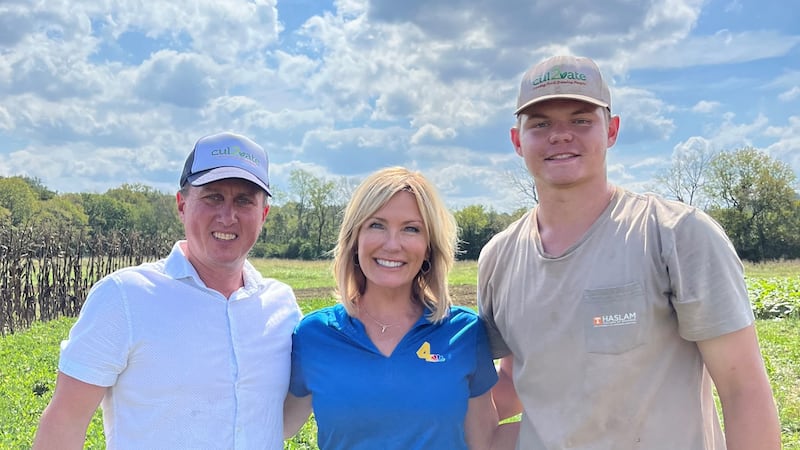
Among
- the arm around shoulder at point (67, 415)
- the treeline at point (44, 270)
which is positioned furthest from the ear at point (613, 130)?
the treeline at point (44, 270)

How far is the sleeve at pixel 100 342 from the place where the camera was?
7.45ft

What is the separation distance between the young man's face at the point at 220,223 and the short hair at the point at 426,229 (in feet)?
1.77

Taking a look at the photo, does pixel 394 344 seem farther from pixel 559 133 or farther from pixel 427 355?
pixel 559 133

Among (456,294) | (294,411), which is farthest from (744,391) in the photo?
(456,294)

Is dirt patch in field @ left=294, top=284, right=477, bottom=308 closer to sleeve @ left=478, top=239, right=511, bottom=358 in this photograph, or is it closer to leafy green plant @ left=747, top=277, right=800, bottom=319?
leafy green plant @ left=747, top=277, right=800, bottom=319

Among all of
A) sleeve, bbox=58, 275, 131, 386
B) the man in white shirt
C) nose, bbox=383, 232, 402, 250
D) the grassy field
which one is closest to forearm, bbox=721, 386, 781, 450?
nose, bbox=383, 232, 402, 250

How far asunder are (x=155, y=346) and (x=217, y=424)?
1.29 ft

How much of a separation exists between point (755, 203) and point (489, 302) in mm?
51069

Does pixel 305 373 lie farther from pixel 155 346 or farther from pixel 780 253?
pixel 780 253

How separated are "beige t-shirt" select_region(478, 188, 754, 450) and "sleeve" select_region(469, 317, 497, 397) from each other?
0.38m

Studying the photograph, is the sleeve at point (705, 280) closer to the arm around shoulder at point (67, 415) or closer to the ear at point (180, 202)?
the ear at point (180, 202)

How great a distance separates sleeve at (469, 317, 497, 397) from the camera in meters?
2.87

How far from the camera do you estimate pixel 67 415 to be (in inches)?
89.7

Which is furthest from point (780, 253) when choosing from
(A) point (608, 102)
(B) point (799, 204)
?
(A) point (608, 102)
